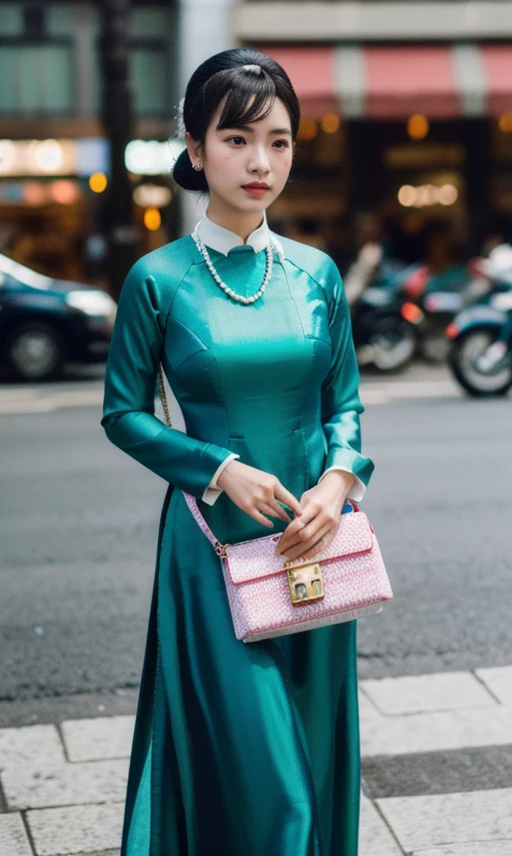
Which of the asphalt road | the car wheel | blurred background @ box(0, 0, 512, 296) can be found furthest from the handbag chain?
blurred background @ box(0, 0, 512, 296)

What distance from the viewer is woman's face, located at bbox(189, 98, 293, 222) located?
8.23 feet

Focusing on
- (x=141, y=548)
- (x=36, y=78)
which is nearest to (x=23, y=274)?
(x=36, y=78)

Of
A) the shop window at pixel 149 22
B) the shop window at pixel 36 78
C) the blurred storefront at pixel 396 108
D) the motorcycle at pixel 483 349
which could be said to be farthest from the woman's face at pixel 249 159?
the shop window at pixel 149 22

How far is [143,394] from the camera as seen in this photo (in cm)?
257

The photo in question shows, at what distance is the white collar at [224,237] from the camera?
2582 millimetres

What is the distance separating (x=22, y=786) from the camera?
3.69 meters

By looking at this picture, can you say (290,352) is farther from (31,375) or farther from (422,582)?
(31,375)

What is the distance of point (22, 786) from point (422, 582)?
264 centimetres

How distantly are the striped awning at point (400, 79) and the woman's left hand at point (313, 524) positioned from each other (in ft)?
51.0

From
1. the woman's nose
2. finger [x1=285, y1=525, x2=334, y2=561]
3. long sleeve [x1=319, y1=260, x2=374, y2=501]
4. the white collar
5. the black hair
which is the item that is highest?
the black hair

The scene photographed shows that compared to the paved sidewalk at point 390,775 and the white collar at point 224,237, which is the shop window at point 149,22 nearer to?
the paved sidewalk at point 390,775

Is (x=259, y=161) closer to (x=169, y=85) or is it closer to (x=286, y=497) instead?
(x=286, y=497)

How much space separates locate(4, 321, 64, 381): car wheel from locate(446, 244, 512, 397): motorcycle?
13.7ft

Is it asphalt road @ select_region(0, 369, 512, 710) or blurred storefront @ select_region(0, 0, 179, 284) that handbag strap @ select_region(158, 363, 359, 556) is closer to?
asphalt road @ select_region(0, 369, 512, 710)
